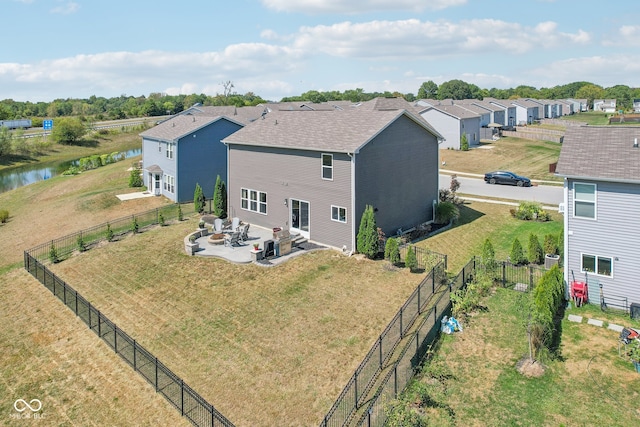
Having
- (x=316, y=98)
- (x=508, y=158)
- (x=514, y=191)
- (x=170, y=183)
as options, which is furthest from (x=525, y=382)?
(x=316, y=98)

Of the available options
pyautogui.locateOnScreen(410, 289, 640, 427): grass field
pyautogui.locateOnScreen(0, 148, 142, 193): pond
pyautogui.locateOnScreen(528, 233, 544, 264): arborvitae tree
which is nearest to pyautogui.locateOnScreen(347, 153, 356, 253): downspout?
pyautogui.locateOnScreen(528, 233, 544, 264): arborvitae tree

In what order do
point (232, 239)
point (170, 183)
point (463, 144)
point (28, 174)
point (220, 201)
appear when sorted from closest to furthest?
point (232, 239)
point (220, 201)
point (170, 183)
point (463, 144)
point (28, 174)

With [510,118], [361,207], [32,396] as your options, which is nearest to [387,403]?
[32,396]

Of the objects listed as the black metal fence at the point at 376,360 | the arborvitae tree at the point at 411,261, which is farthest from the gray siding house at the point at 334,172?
the black metal fence at the point at 376,360

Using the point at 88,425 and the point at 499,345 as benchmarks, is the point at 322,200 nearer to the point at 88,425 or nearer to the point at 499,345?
the point at 499,345

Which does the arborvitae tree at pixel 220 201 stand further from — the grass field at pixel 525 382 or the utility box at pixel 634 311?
the utility box at pixel 634 311

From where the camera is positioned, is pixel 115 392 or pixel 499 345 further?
pixel 499 345

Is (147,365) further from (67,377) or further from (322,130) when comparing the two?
(322,130)
